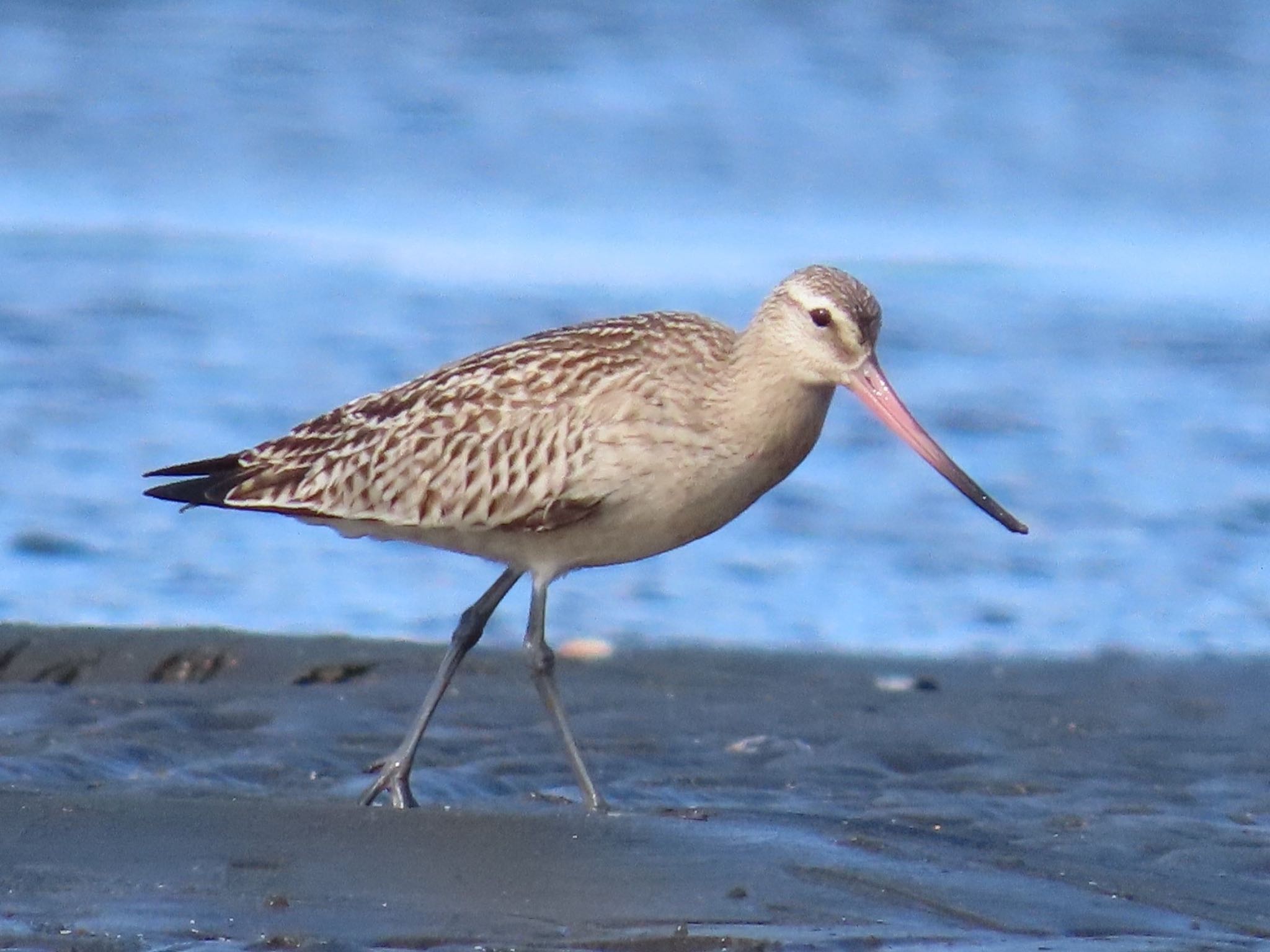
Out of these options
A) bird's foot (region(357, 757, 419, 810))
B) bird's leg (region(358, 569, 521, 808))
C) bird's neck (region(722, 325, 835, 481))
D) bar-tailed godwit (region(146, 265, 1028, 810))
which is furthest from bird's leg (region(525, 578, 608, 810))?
bird's neck (region(722, 325, 835, 481))

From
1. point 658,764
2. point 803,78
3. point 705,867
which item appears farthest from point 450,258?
point 705,867

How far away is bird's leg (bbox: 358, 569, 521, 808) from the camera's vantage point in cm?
635

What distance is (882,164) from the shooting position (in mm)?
17031

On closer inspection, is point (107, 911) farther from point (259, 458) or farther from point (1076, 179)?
point (1076, 179)

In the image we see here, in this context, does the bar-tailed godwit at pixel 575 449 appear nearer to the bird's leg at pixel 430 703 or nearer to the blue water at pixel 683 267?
the bird's leg at pixel 430 703

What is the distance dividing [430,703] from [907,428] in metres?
1.47

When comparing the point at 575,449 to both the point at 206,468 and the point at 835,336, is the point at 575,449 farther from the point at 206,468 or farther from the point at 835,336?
the point at 206,468

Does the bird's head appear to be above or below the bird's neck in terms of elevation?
above

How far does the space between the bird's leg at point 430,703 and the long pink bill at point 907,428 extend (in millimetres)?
1136

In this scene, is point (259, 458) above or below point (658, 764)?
above

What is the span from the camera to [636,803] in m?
6.69

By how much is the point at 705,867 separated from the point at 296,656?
2.84 meters

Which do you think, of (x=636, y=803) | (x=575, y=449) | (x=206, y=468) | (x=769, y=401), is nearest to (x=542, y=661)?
(x=636, y=803)

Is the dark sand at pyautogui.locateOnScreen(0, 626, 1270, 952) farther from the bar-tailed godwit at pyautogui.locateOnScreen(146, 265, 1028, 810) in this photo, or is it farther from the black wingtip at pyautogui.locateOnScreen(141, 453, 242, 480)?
the black wingtip at pyautogui.locateOnScreen(141, 453, 242, 480)
